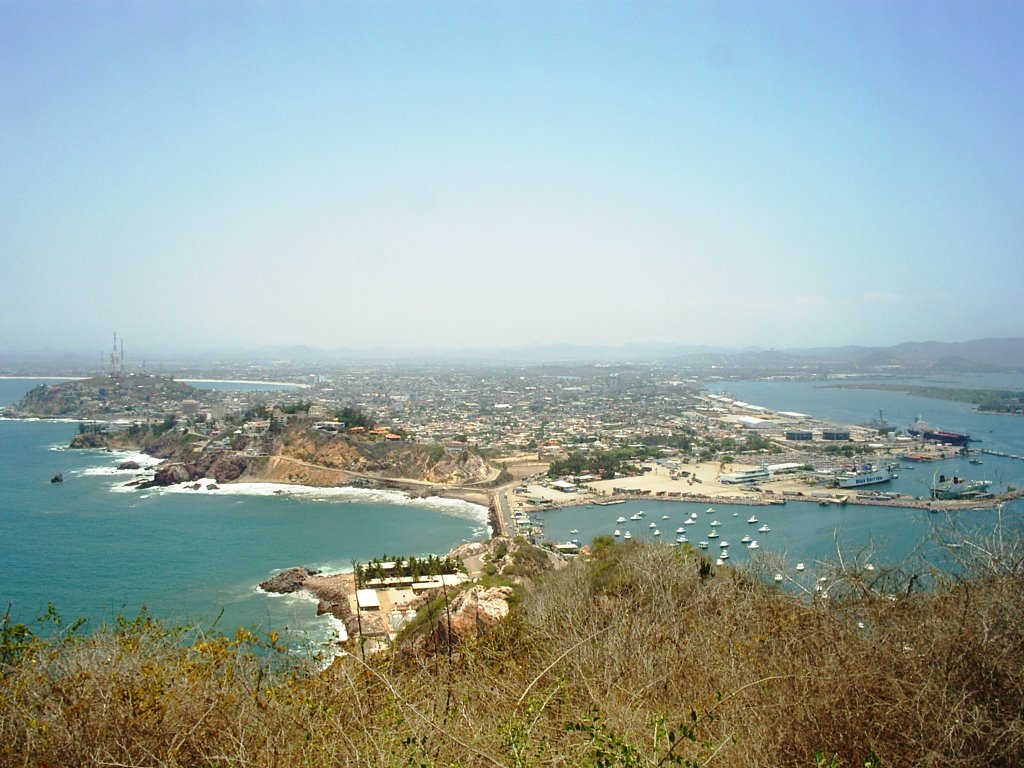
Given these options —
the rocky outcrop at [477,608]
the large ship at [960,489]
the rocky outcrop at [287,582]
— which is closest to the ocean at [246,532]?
the rocky outcrop at [287,582]

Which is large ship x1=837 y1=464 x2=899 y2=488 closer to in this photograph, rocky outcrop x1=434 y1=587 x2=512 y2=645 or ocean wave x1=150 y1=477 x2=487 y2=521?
ocean wave x1=150 y1=477 x2=487 y2=521

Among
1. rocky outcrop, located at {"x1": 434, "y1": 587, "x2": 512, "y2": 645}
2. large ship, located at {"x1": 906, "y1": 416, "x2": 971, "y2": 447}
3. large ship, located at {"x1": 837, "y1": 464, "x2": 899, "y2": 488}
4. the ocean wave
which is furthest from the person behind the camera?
large ship, located at {"x1": 906, "y1": 416, "x2": 971, "y2": 447}

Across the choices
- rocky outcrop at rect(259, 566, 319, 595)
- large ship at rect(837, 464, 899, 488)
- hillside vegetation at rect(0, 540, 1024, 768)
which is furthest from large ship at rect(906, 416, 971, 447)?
hillside vegetation at rect(0, 540, 1024, 768)

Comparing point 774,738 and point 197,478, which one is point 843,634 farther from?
point 197,478

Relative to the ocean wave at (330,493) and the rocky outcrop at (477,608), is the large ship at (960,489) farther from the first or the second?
the rocky outcrop at (477,608)

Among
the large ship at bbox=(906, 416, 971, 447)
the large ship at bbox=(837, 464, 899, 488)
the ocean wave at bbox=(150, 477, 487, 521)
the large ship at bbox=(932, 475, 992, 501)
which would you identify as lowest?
the ocean wave at bbox=(150, 477, 487, 521)

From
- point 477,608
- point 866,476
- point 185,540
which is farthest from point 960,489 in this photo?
point 185,540

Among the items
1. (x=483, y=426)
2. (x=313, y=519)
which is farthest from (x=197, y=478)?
(x=483, y=426)
